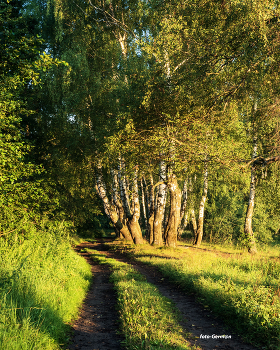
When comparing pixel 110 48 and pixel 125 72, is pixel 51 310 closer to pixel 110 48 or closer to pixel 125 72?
pixel 125 72

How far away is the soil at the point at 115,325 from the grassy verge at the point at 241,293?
0.27m

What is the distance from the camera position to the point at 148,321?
567cm

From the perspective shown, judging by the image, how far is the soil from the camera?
5.16 metres

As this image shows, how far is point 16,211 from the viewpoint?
10.2m

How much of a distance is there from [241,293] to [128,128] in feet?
32.7

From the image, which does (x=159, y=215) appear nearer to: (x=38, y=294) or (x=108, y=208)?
(x=108, y=208)

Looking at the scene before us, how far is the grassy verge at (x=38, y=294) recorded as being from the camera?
14.5 feet

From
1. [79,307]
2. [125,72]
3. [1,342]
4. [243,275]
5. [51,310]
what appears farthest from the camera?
[125,72]

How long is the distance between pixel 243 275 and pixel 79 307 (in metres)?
4.98

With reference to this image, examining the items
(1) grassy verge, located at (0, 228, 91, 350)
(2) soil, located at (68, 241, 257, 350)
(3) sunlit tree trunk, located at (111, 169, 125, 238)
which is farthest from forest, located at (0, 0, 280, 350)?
(2) soil, located at (68, 241, 257, 350)

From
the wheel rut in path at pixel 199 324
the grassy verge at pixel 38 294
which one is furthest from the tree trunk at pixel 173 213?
the grassy verge at pixel 38 294

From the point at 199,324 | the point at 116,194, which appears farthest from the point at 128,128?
the point at 116,194

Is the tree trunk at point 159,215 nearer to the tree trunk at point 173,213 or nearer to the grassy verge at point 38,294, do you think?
the tree trunk at point 173,213

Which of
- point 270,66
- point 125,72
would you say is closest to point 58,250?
point 270,66
